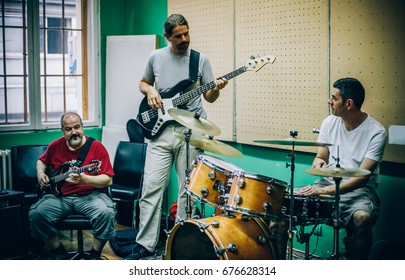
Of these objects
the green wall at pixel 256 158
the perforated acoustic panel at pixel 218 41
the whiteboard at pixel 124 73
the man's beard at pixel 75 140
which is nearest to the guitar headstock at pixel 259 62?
the green wall at pixel 256 158

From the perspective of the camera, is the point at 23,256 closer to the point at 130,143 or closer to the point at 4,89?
the point at 130,143

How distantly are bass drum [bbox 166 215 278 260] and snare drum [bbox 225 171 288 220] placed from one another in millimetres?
114

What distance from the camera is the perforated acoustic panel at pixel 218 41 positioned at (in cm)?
468

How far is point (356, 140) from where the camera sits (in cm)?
353

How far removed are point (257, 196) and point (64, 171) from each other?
5.39 feet

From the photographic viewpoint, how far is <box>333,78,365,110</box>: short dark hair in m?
3.51

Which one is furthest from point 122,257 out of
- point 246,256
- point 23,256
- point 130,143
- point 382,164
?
point 382,164

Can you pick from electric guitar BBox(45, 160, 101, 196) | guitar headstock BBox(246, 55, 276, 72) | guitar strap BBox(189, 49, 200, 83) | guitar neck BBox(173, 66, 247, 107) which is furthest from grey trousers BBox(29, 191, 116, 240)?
guitar headstock BBox(246, 55, 276, 72)

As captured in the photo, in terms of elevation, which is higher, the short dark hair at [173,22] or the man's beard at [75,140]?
the short dark hair at [173,22]

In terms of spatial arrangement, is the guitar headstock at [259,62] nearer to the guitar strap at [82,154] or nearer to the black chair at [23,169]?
the guitar strap at [82,154]

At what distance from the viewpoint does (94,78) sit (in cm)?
585

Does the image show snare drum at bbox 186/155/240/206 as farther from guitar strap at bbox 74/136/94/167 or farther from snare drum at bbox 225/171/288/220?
guitar strap at bbox 74/136/94/167

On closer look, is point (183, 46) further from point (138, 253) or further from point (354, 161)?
point (138, 253)
